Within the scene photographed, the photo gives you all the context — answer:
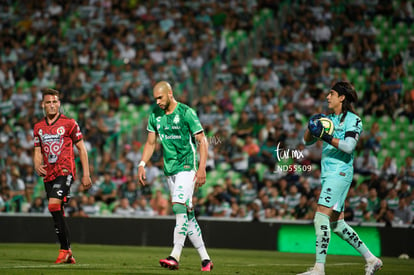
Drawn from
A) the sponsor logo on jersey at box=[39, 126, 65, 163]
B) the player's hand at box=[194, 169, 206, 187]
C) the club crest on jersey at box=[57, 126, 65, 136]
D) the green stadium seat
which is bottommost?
the player's hand at box=[194, 169, 206, 187]

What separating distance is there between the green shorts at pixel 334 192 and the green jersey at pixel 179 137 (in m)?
2.00

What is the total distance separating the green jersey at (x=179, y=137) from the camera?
9.98m

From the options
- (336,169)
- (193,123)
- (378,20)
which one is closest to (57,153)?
(193,123)

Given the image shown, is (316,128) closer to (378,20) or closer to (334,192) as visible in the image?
(334,192)

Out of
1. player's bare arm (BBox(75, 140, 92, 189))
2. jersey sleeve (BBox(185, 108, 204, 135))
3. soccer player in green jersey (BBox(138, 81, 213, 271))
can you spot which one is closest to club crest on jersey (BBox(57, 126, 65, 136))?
player's bare arm (BBox(75, 140, 92, 189))

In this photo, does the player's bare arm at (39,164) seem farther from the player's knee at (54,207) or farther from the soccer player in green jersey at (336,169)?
the soccer player in green jersey at (336,169)

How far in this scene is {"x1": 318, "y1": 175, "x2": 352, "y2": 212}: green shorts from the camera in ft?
29.0

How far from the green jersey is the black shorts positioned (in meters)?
1.74

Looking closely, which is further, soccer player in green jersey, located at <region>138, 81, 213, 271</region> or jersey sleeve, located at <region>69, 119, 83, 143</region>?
jersey sleeve, located at <region>69, 119, 83, 143</region>

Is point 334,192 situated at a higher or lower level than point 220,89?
lower

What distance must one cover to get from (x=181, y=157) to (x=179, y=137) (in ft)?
0.92

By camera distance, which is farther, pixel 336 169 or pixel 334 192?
pixel 336 169

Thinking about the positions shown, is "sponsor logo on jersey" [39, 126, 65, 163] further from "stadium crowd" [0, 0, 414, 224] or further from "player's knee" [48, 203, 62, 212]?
"stadium crowd" [0, 0, 414, 224]

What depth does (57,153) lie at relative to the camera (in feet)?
35.9
